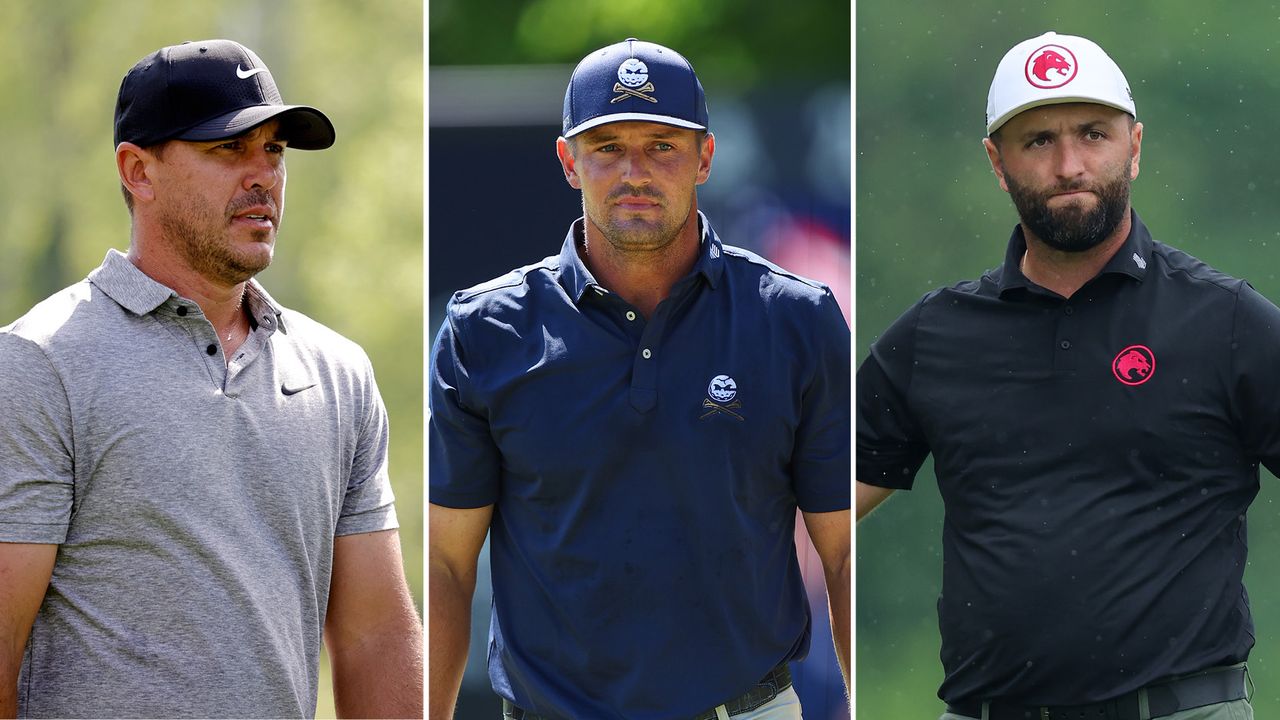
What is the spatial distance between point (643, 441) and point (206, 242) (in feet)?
3.09

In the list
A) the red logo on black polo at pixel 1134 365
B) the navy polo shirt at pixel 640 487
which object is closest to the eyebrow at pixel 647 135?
the navy polo shirt at pixel 640 487

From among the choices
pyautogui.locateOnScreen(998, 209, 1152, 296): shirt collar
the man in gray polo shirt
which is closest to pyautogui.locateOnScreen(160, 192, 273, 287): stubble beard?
the man in gray polo shirt

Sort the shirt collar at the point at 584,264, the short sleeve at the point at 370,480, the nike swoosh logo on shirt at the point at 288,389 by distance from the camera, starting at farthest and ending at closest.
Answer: the shirt collar at the point at 584,264 < the short sleeve at the point at 370,480 < the nike swoosh logo on shirt at the point at 288,389

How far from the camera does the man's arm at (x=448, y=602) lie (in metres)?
3.10

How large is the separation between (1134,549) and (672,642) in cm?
97

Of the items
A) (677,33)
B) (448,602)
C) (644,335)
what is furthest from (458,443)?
(677,33)

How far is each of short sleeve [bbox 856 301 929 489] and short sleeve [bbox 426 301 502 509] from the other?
2.68 ft

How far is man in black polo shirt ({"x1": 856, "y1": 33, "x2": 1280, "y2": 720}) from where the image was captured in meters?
2.96

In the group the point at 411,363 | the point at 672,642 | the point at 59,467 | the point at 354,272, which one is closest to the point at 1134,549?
the point at 672,642

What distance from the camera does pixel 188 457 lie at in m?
2.64

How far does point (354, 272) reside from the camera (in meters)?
3.29

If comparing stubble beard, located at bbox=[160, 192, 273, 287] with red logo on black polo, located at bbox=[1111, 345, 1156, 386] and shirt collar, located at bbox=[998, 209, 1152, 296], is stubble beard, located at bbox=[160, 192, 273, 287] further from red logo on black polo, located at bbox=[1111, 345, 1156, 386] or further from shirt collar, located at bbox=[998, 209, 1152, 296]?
red logo on black polo, located at bbox=[1111, 345, 1156, 386]

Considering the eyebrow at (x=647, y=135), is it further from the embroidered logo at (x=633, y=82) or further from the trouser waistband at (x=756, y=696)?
the trouser waistband at (x=756, y=696)

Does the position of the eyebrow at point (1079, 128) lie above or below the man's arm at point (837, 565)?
above
